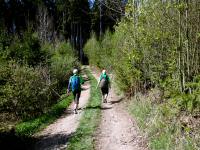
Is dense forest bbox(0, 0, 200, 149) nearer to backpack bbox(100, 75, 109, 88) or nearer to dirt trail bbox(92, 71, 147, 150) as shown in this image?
dirt trail bbox(92, 71, 147, 150)

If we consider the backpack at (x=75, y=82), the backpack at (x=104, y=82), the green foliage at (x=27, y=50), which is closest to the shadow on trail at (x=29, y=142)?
the backpack at (x=75, y=82)

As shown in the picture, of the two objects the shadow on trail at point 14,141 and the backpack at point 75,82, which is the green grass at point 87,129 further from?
the shadow on trail at point 14,141

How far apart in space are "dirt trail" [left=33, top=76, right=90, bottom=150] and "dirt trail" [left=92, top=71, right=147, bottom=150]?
1.15 metres

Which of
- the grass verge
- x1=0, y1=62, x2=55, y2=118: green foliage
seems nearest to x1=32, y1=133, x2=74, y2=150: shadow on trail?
the grass verge

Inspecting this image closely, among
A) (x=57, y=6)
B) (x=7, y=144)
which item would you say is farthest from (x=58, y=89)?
(x=57, y=6)

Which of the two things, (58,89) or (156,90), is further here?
(58,89)

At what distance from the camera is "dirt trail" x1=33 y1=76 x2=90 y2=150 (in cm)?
1264

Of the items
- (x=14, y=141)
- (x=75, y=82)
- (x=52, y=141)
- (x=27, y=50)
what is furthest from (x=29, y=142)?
(x=27, y=50)

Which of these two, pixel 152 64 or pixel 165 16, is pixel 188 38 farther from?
pixel 152 64

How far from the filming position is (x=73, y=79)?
58.5 feet

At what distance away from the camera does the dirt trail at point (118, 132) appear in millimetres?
11711

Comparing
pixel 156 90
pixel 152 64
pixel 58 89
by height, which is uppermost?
pixel 152 64

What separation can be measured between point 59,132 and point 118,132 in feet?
8.05

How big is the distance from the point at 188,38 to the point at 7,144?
6.86 m
